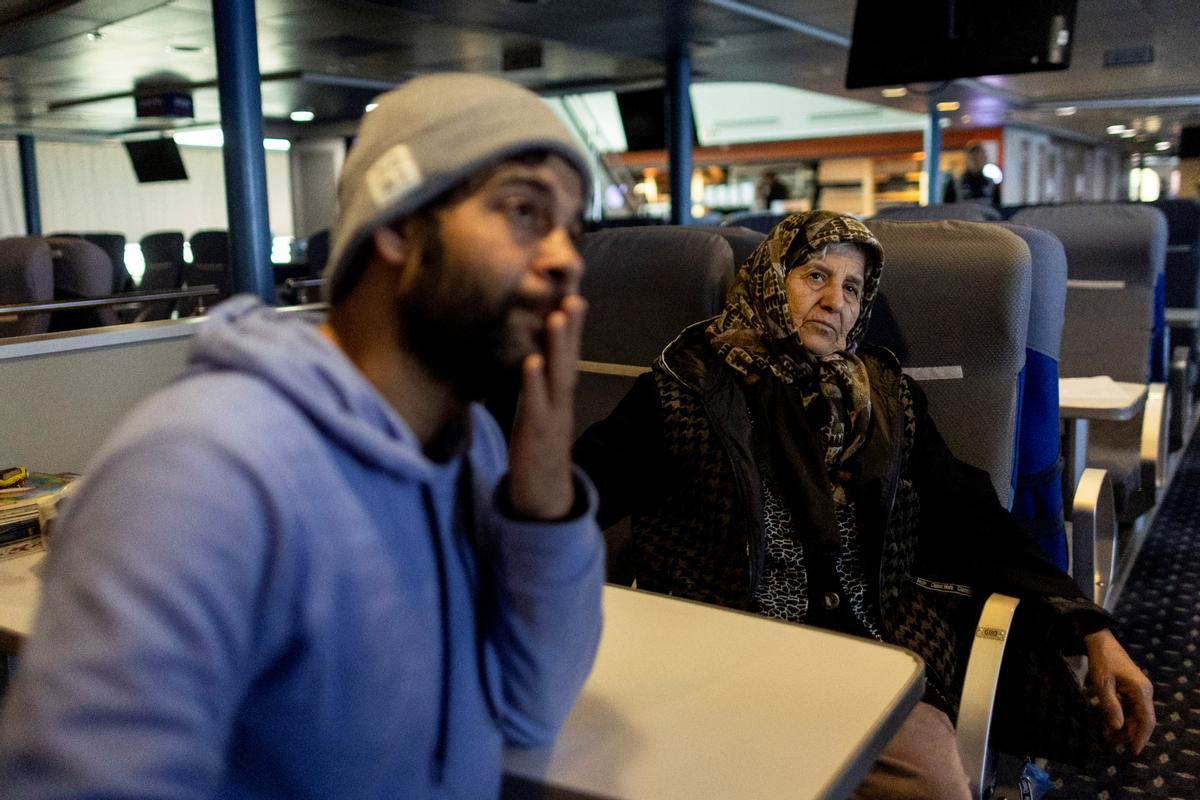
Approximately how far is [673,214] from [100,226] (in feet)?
32.6

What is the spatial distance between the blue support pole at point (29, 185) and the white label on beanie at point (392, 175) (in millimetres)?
9617

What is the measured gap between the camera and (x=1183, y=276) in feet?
16.4

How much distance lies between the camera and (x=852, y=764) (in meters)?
0.91

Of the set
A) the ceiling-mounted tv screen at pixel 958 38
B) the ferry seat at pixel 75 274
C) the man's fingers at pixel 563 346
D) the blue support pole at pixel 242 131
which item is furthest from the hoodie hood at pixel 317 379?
the ceiling-mounted tv screen at pixel 958 38

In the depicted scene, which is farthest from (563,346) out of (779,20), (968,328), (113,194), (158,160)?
(113,194)

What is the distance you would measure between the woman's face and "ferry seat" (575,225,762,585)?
29cm

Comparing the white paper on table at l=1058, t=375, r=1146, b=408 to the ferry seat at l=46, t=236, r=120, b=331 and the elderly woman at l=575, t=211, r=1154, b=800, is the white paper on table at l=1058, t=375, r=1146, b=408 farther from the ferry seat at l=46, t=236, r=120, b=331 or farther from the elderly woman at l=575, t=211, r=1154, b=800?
the ferry seat at l=46, t=236, r=120, b=331

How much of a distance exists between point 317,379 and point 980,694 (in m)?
1.15

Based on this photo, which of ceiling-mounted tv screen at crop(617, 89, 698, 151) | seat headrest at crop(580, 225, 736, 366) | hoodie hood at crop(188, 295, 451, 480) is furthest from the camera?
ceiling-mounted tv screen at crop(617, 89, 698, 151)

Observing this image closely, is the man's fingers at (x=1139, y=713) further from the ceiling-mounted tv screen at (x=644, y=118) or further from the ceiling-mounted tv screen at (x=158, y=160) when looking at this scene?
the ceiling-mounted tv screen at (x=644, y=118)

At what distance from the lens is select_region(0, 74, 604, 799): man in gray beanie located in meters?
0.57

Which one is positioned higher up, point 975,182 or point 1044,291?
point 975,182

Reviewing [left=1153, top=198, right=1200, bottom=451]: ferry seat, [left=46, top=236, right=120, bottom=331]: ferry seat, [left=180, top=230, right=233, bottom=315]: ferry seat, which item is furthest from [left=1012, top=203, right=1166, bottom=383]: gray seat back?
[left=180, top=230, right=233, bottom=315]: ferry seat

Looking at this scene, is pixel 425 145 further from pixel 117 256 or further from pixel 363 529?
pixel 117 256
